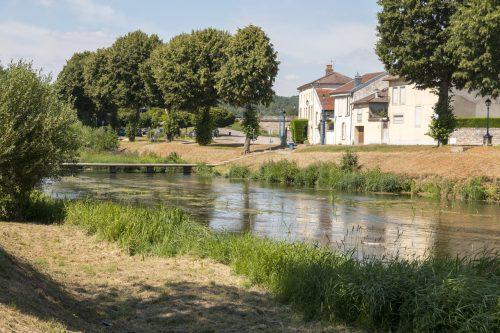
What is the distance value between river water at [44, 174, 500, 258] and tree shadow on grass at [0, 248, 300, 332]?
208 inches

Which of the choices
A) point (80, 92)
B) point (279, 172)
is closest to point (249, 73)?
point (279, 172)

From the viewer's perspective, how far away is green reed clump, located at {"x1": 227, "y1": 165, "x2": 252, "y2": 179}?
5450cm

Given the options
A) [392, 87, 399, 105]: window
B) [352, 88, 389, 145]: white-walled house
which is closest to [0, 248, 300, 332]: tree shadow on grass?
[392, 87, 399, 105]: window

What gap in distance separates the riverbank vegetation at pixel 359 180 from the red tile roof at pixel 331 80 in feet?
145

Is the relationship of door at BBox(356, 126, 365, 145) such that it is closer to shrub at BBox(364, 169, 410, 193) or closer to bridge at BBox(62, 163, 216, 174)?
bridge at BBox(62, 163, 216, 174)

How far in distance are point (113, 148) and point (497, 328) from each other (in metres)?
67.2

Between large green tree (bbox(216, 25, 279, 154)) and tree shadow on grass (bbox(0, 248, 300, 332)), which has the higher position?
large green tree (bbox(216, 25, 279, 154))

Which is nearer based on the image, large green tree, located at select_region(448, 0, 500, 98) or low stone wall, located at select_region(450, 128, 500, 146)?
large green tree, located at select_region(448, 0, 500, 98)

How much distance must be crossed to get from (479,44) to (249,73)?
26.9m

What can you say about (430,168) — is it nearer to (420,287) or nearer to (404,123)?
(404,123)

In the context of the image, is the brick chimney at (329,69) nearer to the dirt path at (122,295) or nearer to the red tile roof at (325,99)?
the red tile roof at (325,99)

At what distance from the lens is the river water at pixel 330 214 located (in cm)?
2130

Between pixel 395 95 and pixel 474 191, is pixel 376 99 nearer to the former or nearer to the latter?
pixel 395 95

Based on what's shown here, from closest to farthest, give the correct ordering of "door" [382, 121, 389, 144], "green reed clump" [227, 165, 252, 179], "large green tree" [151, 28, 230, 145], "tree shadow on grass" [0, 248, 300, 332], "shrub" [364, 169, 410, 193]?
"tree shadow on grass" [0, 248, 300, 332], "shrub" [364, 169, 410, 193], "green reed clump" [227, 165, 252, 179], "door" [382, 121, 389, 144], "large green tree" [151, 28, 230, 145]
